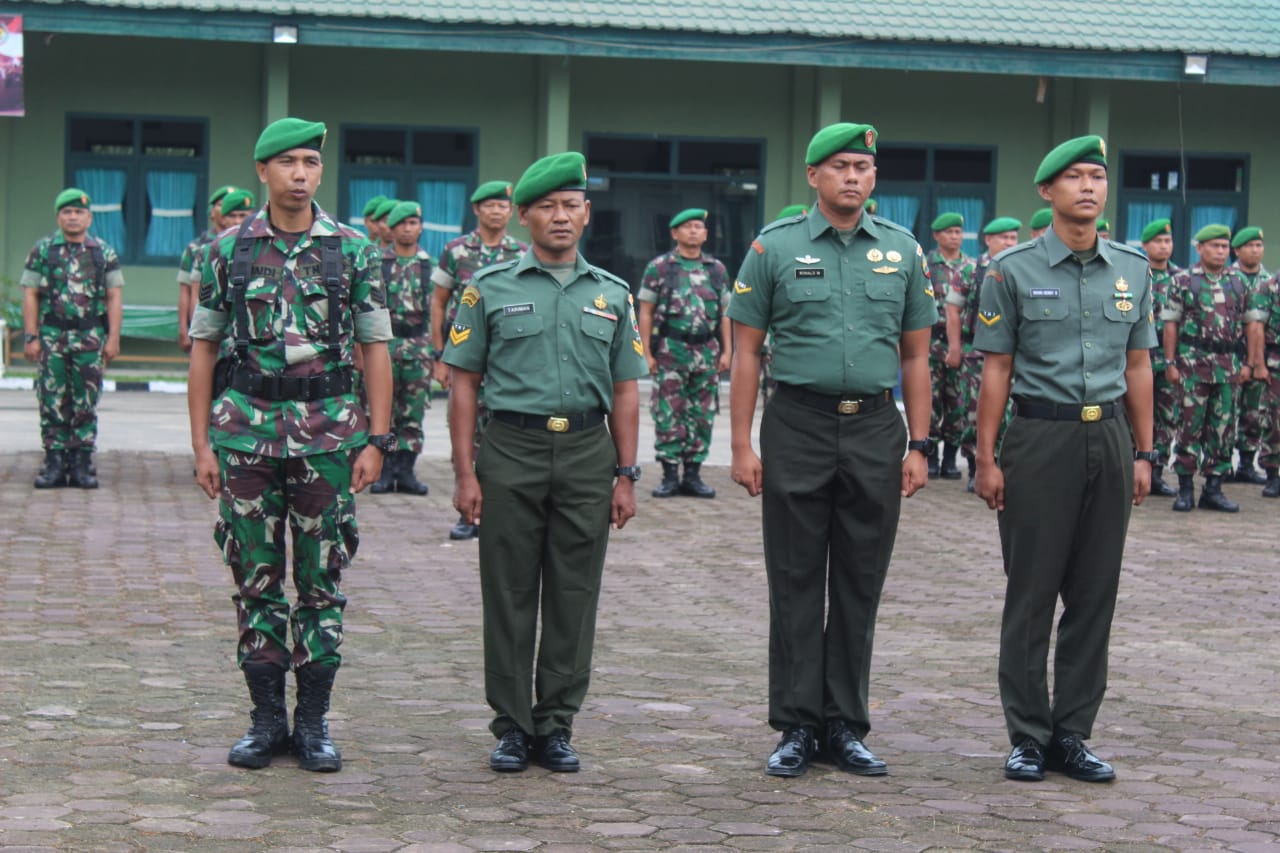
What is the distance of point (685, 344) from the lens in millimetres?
14203

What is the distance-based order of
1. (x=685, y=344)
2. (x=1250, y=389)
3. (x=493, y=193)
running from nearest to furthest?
(x=493, y=193) < (x=685, y=344) < (x=1250, y=389)

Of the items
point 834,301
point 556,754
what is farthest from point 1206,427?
point 556,754

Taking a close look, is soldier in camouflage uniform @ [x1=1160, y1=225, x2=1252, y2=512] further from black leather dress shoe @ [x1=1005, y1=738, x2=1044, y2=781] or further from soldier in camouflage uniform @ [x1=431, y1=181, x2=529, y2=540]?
black leather dress shoe @ [x1=1005, y1=738, x2=1044, y2=781]

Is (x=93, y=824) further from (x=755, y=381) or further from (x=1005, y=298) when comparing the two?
(x=1005, y=298)

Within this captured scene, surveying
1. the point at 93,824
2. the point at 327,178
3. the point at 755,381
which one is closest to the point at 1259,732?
the point at 755,381

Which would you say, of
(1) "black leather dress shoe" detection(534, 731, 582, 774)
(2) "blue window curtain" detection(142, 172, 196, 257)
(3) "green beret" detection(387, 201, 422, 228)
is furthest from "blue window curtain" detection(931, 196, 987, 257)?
(1) "black leather dress shoe" detection(534, 731, 582, 774)

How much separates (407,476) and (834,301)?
7.88 meters

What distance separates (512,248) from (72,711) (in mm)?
5635

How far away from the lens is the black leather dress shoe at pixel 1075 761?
631 centimetres

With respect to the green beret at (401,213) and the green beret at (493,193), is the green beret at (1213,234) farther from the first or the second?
the green beret at (401,213)

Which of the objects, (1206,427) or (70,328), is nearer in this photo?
(70,328)

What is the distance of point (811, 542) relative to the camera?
6.53m

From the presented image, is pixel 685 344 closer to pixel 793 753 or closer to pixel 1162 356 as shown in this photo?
pixel 1162 356

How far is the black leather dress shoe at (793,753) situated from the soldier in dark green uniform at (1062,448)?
0.64 meters
